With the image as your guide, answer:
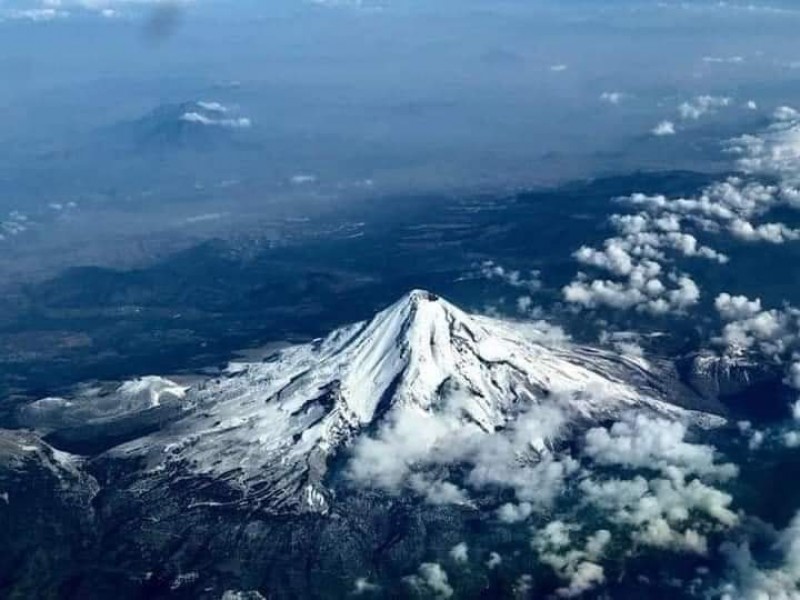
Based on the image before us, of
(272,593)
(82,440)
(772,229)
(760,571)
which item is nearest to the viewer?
(760,571)

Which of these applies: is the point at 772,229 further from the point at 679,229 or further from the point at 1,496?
the point at 1,496

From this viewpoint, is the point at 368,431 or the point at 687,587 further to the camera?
the point at 368,431

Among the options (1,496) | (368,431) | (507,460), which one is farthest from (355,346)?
(1,496)

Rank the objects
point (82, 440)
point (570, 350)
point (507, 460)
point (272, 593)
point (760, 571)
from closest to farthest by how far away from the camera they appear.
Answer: point (760, 571) → point (272, 593) → point (507, 460) → point (82, 440) → point (570, 350)

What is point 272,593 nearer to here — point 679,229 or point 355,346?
point 355,346

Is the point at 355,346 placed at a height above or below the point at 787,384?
above

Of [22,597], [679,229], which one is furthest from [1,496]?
[679,229]
